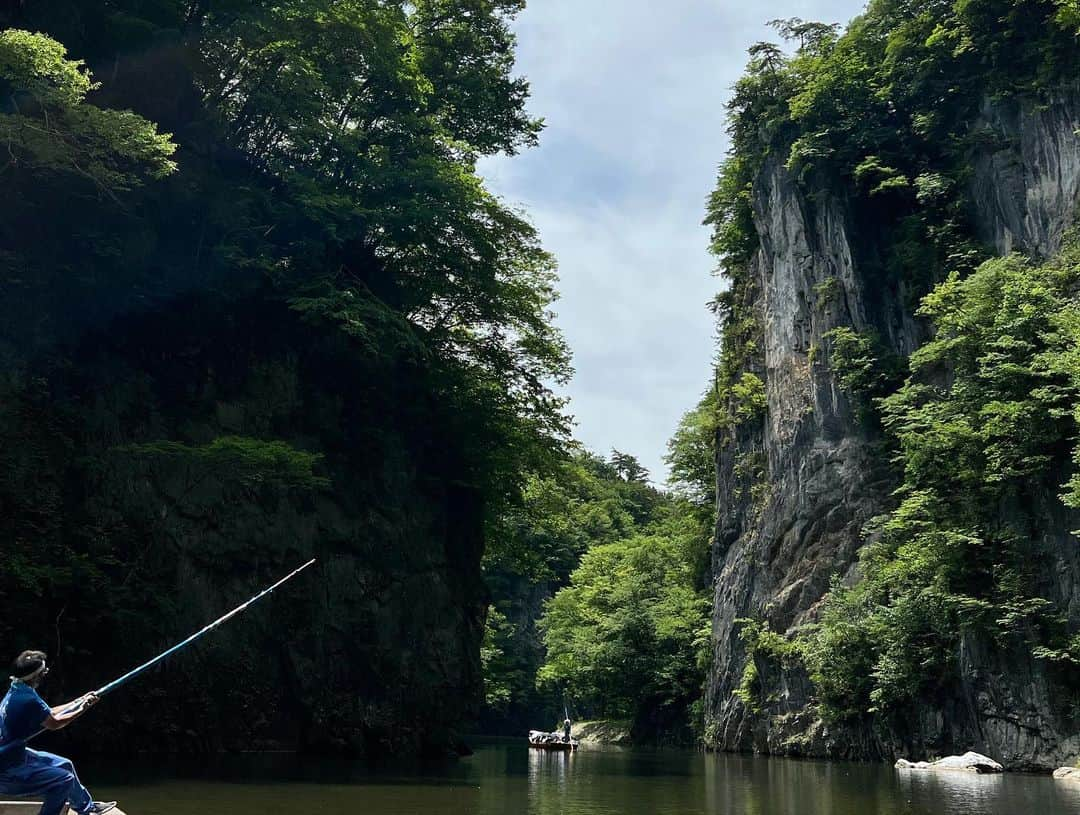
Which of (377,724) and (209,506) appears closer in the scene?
(209,506)

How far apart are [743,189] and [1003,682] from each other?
25.3 metres

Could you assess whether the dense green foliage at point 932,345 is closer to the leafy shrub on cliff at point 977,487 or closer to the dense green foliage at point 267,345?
the leafy shrub on cliff at point 977,487

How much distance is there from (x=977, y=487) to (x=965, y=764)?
678 cm

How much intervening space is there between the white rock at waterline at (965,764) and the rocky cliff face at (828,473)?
0.98 metres

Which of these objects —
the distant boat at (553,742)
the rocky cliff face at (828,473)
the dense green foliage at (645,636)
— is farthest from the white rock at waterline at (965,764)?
the dense green foliage at (645,636)

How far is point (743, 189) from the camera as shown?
44031 mm

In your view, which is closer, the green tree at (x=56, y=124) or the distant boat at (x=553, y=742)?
the green tree at (x=56, y=124)

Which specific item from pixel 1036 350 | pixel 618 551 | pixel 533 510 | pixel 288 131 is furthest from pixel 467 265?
pixel 618 551

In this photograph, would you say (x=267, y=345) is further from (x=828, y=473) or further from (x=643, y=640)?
(x=643, y=640)

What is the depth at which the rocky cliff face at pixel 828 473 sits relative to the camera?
25.1m

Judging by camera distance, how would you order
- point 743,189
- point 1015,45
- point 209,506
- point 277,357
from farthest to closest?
point 743,189 → point 1015,45 → point 277,357 → point 209,506

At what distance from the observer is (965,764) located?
23953mm

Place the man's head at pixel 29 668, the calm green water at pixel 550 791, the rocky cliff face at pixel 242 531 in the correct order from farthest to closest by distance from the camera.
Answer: the rocky cliff face at pixel 242 531 < the calm green water at pixel 550 791 < the man's head at pixel 29 668

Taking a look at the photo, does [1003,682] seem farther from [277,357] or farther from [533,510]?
[277,357]
